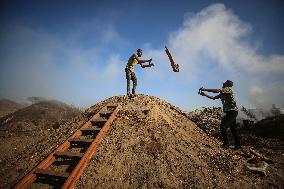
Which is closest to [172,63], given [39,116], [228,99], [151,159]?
[228,99]

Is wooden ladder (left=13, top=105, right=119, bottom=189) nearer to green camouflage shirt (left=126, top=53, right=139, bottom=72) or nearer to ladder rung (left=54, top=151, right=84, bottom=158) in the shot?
ladder rung (left=54, top=151, right=84, bottom=158)

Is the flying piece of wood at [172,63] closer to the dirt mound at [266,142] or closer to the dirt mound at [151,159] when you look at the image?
the dirt mound at [266,142]

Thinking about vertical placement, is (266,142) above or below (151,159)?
above

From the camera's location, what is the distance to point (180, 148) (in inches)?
227

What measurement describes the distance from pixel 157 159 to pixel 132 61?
516 centimetres

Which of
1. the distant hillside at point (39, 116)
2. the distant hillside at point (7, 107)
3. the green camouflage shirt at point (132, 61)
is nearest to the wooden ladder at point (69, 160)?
the green camouflage shirt at point (132, 61)

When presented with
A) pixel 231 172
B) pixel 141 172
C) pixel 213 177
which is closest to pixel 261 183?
pixel 231 172

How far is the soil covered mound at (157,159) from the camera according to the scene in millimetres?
4602

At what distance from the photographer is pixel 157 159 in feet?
17.0

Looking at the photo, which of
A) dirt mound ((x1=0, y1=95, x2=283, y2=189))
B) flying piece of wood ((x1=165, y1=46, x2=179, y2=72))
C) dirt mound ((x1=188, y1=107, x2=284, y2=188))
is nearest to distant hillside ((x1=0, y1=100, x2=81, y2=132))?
flying piece of wood ((x1=165, y1=46, x2=179, y2=72))

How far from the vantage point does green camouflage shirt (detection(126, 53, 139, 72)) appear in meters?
9.30

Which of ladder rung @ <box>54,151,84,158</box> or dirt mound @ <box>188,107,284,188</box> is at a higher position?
dirt mound @ <box>188,107,284,188</box>

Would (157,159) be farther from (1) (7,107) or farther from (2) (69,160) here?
(1) (7,107)

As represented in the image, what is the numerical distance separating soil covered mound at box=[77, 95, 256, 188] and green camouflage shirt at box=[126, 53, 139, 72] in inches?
104
